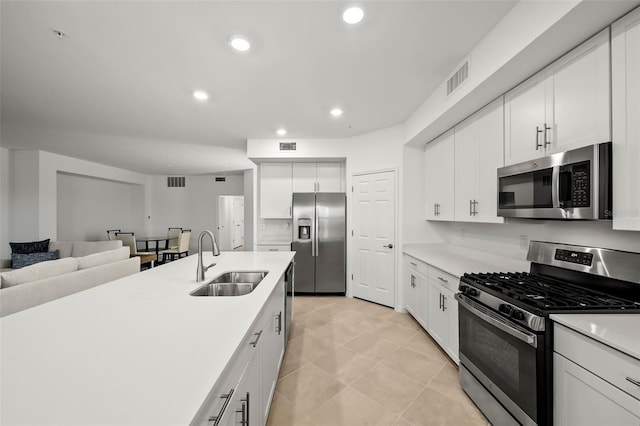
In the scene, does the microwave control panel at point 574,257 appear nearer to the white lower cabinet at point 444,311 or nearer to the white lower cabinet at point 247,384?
the white lower cabinet at point 444,311

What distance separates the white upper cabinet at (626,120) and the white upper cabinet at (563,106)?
1.8 inches

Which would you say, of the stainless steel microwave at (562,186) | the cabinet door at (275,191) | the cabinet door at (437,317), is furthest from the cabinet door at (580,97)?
the cabinet door at (275,191)

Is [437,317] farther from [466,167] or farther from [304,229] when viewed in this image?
[304,229]

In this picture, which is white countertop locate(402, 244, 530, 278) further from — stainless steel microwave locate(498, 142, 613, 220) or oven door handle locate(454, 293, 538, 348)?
stainless steel microwave locate(498, 142, 613, 220)

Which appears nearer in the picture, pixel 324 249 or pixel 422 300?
pixel 422 300

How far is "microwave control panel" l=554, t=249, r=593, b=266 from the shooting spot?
1.59m

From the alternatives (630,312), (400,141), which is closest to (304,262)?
(400,141)

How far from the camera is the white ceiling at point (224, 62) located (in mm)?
1685

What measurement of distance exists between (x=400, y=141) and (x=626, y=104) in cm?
256

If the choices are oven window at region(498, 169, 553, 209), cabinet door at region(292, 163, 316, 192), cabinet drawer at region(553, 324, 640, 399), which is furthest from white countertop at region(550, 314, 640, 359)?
cabinet door at region(292, 163, 316, 192)

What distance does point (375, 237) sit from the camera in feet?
13.2

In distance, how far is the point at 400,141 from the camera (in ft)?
12.3

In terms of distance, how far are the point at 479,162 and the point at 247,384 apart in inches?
102

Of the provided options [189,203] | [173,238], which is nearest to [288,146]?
[173,238]
